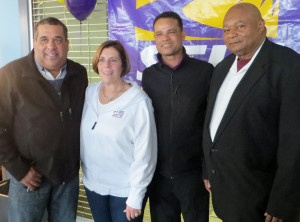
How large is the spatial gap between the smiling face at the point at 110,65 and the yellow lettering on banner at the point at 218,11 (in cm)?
79

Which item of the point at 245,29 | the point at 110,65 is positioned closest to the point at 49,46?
the point at 110,65

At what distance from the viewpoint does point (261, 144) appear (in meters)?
1.29

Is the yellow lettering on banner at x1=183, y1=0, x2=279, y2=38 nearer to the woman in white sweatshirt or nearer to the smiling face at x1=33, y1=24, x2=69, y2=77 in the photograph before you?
the woman in white sweatshirt

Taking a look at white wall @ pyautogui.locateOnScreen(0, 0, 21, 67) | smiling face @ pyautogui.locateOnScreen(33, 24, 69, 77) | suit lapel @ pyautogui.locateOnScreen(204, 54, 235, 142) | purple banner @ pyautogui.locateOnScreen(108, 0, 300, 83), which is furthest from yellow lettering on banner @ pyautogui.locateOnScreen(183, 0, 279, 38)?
white wall @ pyautogui.locateOnScreen(0, 0, 21, 67)

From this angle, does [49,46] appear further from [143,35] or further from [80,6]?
[143,35]

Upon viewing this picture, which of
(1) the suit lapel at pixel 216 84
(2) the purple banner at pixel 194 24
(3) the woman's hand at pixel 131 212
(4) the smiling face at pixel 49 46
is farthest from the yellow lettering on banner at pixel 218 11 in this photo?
(3) the woman's hand at pixel 131 212

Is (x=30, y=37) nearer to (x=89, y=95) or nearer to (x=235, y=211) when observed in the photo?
(x=89, y=95)

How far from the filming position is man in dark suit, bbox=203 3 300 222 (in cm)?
119

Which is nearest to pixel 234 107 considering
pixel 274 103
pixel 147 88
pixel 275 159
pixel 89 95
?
pixel 274 103

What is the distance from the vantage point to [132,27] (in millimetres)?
2283

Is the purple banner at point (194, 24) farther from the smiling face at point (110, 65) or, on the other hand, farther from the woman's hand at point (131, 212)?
the woman's hand at point (131, 212)

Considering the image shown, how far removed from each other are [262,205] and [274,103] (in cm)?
49

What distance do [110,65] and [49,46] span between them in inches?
13.3

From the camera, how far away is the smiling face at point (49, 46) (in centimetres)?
155
